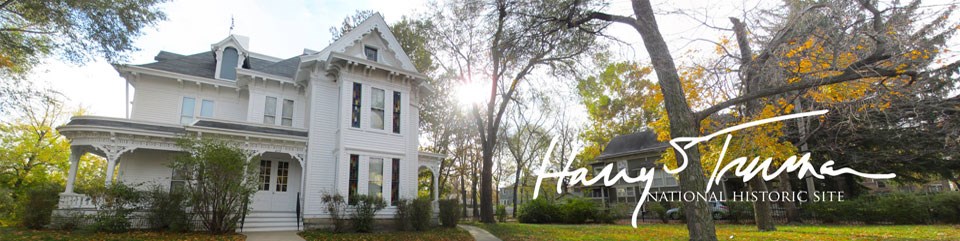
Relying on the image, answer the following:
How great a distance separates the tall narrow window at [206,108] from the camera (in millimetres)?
15258

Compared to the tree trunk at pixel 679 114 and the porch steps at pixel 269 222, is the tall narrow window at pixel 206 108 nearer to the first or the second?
the porch steps at pixel 269 222

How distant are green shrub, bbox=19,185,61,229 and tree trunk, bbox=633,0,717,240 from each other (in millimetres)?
14294

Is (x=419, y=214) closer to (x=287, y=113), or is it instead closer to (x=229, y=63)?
(x=287, y=113)

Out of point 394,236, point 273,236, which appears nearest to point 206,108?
point 273,236

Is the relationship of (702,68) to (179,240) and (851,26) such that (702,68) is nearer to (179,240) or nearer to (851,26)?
(851,26)

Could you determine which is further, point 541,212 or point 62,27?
point 541,212

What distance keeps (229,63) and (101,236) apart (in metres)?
8.57

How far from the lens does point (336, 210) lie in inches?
489

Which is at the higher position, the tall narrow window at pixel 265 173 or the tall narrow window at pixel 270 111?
the tall narrow window at pixel 270 111

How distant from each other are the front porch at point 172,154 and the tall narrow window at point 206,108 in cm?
230

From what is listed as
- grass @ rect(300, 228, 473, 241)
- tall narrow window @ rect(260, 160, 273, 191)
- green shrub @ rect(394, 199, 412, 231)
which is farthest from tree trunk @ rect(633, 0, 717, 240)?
tall narrow window @ rect(260, 160, 273, 191)

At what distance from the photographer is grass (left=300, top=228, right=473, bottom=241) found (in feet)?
36.3

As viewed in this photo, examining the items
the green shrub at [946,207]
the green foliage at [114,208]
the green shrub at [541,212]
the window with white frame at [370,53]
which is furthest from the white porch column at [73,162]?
the green shrub at [946,207]

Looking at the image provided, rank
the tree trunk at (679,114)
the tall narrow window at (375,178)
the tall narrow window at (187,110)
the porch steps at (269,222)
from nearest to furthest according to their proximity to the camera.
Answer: the tree trunk at (679,114)
the porch steps at (269,222)
the tall narrow window at (375,178)
the tall narrow window at (187,110)
